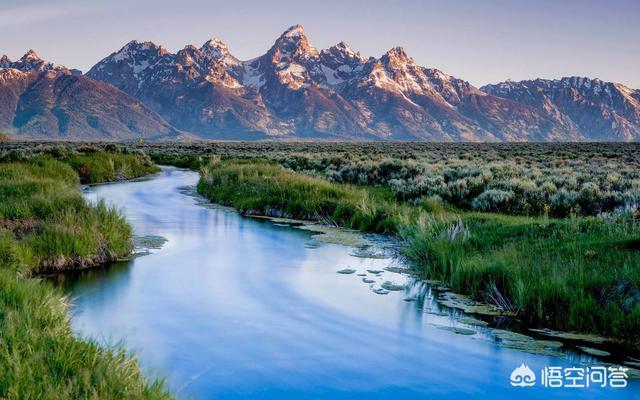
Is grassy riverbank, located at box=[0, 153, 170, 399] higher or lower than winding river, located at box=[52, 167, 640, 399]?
higher

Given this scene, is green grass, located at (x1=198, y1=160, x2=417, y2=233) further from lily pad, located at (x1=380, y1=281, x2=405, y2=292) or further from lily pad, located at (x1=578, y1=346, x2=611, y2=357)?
lily pad, located at (x1=578, y1=346, x2=611, y2=357)

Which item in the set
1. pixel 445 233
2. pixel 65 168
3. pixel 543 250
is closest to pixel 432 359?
pixel 543 250

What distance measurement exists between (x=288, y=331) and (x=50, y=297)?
3.50m

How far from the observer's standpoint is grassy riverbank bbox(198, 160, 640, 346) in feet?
33.3

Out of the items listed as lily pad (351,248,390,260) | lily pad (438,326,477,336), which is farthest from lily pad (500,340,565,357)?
lily pad (351,248,390,260)

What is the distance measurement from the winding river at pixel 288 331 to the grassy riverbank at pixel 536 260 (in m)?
0.95

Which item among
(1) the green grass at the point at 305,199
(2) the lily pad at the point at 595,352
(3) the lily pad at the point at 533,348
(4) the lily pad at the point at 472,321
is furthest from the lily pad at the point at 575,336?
(1) the green grass at the point at 305,199

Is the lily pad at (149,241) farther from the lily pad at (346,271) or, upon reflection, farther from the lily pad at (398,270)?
the lily pad at (398,270)

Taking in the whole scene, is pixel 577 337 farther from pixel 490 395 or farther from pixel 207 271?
pixel 207 271

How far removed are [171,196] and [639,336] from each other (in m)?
23.6

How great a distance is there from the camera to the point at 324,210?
2245cm

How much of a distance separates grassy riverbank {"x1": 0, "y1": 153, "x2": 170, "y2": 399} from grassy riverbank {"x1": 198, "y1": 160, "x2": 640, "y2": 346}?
653 cm

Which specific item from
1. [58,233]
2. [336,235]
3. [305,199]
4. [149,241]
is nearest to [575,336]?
Answer: [336,235]

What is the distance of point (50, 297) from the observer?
9.12m
